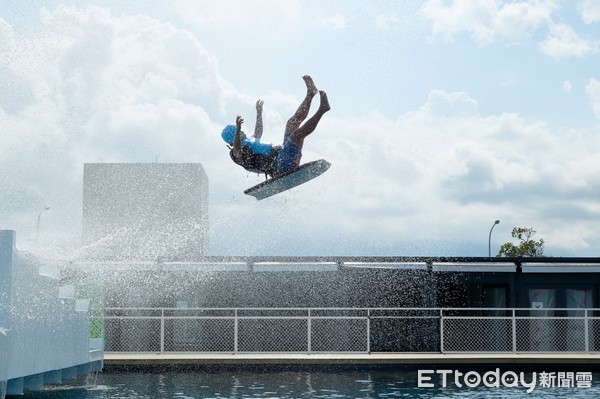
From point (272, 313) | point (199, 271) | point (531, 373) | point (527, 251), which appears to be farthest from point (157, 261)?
point (527, 251)

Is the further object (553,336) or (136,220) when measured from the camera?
(136,220)

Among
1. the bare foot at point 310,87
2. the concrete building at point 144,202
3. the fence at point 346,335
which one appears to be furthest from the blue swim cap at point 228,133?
the concrete building at point 144,202

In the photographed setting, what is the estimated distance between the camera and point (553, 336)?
2519 centimetres

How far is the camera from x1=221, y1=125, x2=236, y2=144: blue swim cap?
15555mm

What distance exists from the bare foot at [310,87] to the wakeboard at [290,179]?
1507 millimetres

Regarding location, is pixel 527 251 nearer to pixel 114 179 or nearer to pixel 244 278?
pixel 114 179

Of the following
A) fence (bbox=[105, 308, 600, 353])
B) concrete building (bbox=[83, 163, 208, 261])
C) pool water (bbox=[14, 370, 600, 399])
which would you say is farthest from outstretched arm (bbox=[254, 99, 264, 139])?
concrete building (bbox=[83, 163, 208, 261])

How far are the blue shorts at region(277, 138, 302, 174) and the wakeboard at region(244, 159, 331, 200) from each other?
0.11 m

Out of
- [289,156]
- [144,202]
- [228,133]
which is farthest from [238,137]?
[144,202]

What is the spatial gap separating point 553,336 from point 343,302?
226 inches

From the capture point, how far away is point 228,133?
15602 millimetres
